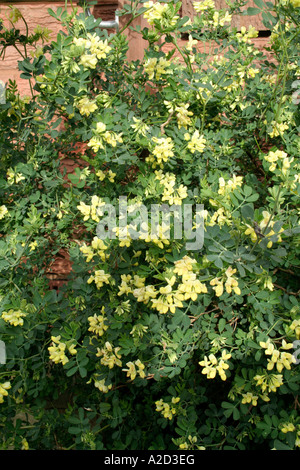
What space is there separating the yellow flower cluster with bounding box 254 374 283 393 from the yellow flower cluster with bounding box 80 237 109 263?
0.66m

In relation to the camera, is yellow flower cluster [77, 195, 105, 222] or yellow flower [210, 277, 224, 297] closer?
yellow flower [210, 277, 224, 297]

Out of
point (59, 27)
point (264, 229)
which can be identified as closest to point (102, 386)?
point (264, 229)

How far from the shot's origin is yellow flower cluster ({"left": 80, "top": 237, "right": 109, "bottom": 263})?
1.72 metres

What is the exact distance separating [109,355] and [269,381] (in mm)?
554

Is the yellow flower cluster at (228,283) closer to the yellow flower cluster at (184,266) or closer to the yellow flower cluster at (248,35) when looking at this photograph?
the yellow flower cluster at (184,266)

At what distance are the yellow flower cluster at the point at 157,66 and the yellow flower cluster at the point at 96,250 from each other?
2.21 ft

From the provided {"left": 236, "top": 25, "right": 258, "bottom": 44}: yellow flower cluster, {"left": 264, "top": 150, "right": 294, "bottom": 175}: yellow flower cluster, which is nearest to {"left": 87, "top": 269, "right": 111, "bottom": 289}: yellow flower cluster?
{"left": 264, "top": 150, "right": 294, "bottom": 175}: yellow flower cluster

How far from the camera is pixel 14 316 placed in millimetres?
1733

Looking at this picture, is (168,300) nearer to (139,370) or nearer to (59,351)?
(139,370)

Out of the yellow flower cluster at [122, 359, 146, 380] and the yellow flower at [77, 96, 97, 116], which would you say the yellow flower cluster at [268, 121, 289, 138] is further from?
the yellow flower cluster at [122, 359, 146, 380]

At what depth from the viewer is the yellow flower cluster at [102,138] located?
1.75 metres

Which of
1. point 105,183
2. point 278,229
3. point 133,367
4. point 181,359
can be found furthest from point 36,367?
point 278,229

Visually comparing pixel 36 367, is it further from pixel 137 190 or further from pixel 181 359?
pixel 137 190

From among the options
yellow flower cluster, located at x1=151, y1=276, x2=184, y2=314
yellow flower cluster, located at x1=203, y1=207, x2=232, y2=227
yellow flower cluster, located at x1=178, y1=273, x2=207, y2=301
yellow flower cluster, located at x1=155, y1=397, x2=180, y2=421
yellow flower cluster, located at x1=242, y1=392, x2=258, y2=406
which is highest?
yellow flower cluster, located at x1=203, y1=207, x2=232, y2=227
